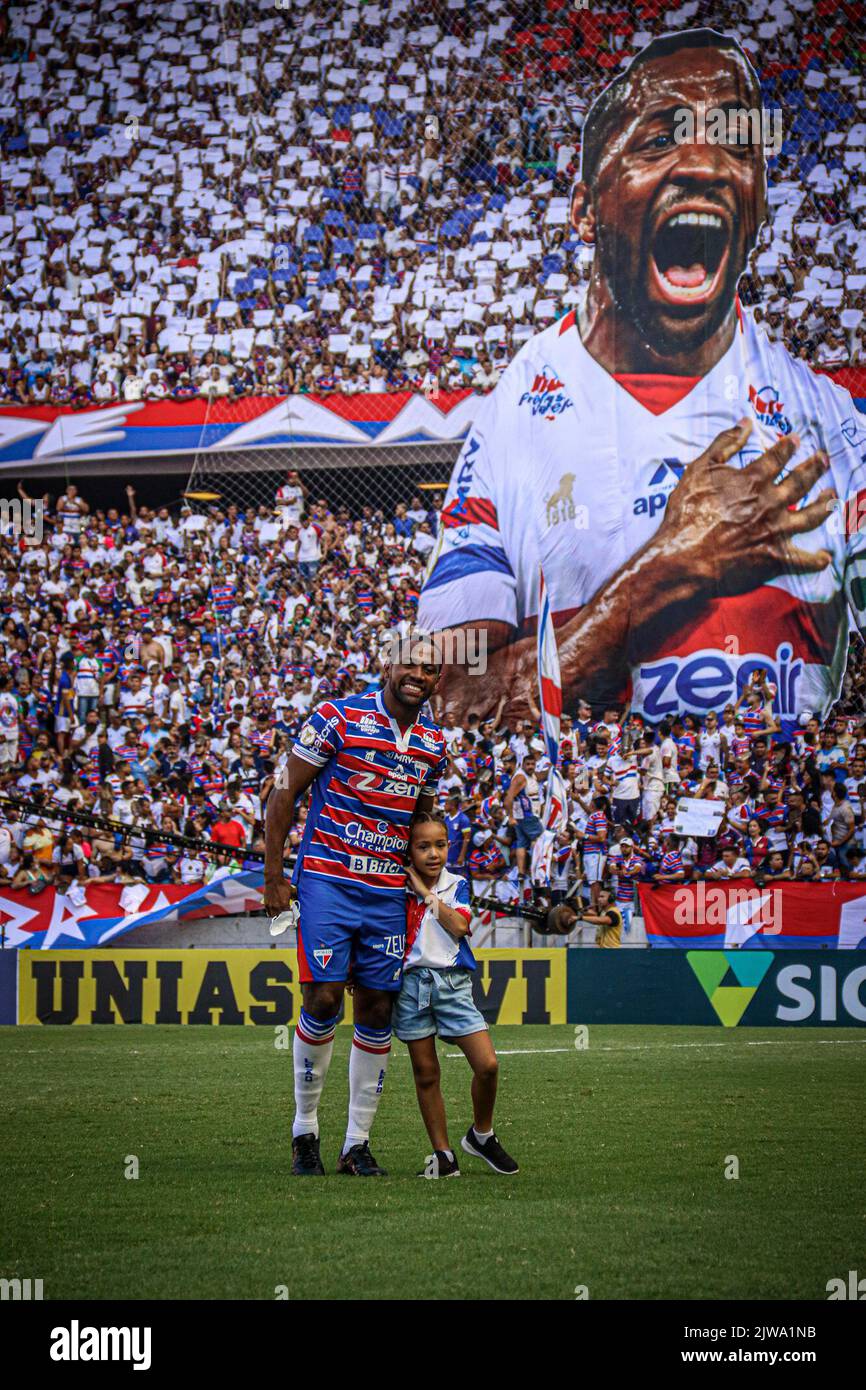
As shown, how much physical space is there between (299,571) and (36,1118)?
50.6 feet

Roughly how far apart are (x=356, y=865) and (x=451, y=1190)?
139cm

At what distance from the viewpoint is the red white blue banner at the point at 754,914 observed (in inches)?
650

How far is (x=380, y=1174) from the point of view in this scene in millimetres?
6824

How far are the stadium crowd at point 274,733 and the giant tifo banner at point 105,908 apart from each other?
0.76 ft

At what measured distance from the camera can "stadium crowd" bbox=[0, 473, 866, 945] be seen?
60.4 ft

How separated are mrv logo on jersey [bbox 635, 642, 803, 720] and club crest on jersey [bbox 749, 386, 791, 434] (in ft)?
9.96

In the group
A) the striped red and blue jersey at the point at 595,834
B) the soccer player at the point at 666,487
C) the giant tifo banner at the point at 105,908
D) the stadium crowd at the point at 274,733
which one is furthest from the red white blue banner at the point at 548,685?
the soccer player at the point at 666,487

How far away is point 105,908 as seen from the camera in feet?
59.1

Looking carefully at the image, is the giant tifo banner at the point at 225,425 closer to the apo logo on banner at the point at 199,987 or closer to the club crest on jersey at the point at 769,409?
the club crest on jersey at the point at 769,409

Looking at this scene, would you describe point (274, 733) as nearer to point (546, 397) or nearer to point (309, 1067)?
point (546, 397)

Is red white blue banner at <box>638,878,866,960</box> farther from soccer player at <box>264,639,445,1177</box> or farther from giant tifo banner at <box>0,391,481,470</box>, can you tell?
soccer player at <box>264,639,445,1177</box>

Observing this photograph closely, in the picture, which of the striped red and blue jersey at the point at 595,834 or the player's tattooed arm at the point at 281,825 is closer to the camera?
the player's tattooed arm at the point at 281,825
